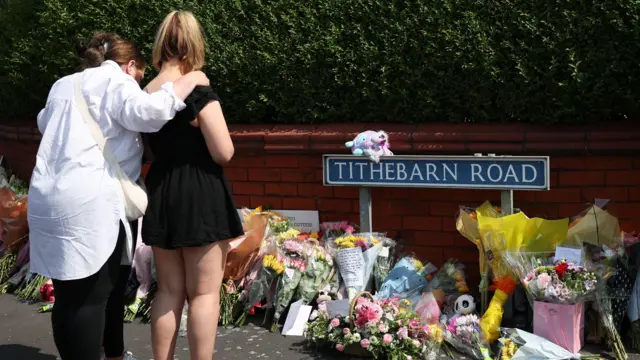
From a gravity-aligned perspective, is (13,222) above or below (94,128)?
below

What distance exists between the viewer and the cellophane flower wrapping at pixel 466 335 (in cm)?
394

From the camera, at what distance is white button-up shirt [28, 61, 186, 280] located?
3074mm

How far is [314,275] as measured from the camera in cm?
453

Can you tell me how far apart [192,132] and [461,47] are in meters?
1.87

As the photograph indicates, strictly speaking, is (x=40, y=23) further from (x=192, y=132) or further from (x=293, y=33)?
(x=192, y=132)

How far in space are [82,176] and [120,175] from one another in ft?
0.58

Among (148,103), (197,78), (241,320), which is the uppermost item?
(197,78)

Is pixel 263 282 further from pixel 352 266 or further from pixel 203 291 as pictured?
pixel 203 291

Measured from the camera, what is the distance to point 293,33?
4.85m

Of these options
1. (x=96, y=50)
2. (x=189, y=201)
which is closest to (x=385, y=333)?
(x=189, y=201)

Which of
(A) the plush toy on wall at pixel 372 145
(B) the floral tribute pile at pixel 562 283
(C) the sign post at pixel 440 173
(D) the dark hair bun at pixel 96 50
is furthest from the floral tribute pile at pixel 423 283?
(D) the dark hair bun at pixel 96 50

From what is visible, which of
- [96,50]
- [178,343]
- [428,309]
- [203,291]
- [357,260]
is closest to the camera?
[203,291]

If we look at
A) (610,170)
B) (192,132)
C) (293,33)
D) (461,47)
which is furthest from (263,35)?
(610,170)

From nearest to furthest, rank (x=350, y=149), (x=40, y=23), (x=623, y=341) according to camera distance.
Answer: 1. (x=623, y=341)
2. (x=350, y=149)
3. (x=40, y=23)
